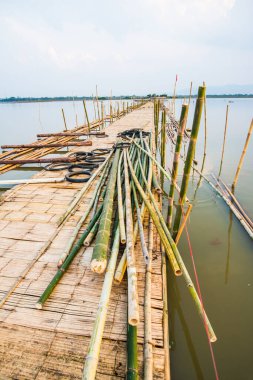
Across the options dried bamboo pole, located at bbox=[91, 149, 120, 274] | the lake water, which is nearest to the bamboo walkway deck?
dried bamboo pole, located at bbox=[91, 149, 120, 274]

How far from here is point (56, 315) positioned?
240cm

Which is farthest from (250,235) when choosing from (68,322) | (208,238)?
(68,322)

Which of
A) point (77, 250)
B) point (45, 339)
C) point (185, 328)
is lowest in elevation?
point (185, 328)

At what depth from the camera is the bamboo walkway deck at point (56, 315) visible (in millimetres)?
1955

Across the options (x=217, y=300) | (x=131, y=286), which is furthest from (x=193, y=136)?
(x=217, y=300)

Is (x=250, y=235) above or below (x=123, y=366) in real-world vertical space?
below

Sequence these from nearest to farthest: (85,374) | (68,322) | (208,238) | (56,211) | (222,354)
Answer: (85,374), (68,322), (222,354), (56,211), (208,238)

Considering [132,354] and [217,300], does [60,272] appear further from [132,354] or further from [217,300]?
[217,300]

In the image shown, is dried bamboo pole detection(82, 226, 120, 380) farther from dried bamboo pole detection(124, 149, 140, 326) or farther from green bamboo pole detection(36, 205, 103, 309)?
green bamboo pole detection(36, 205, 103, 309)

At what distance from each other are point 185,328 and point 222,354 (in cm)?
58

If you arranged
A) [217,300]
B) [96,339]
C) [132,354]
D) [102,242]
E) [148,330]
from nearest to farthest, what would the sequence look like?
[96,339], [132,354], [148,330], [102,242], [217,300]

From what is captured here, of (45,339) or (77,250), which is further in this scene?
(77,250)

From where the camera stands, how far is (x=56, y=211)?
4.64 metres

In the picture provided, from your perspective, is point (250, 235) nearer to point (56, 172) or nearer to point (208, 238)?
point (208, 238)
